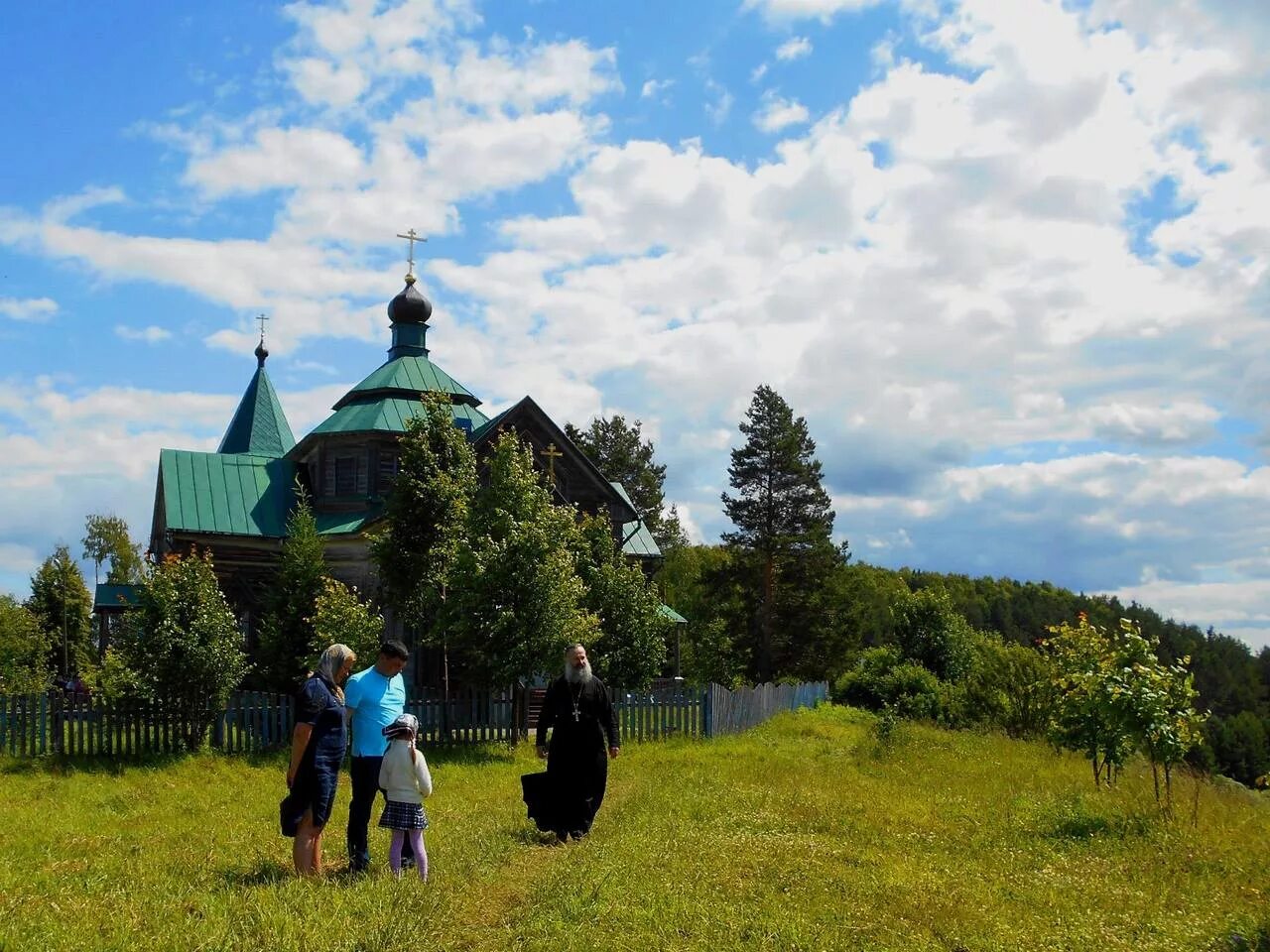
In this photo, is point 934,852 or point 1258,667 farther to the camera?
point 1258,667

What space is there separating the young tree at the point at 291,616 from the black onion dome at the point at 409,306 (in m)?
12.2

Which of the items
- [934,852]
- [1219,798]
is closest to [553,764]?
[934,852]

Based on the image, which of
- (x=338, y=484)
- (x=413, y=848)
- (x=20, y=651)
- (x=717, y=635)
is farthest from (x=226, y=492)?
(x=413, y=848)

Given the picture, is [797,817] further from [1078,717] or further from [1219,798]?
[1219,798]

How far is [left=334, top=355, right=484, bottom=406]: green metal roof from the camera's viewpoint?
32.9 m

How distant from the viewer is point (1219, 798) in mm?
16500

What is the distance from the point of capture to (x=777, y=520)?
4753 centimetres

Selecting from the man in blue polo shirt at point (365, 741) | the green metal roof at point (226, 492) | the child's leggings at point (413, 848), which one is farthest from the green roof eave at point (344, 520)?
the child's leggings at point (413, 848)

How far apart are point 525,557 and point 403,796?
11.9 m

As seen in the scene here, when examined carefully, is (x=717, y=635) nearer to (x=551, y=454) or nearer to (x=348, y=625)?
(x=551, y=454)

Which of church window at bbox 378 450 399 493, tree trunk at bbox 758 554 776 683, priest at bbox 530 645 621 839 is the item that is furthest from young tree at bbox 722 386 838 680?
priest at bbox 530 645 621 839

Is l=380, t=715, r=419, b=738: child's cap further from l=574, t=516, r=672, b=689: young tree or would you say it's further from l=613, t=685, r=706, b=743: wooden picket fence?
l=574, t=516, r=672, b=689: young tree

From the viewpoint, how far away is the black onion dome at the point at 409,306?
3578 centimetres

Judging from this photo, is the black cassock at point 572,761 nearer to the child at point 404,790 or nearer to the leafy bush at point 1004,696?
the child at point 404,790
